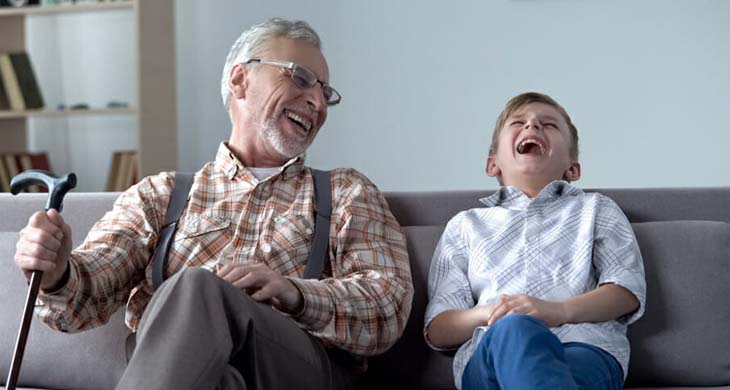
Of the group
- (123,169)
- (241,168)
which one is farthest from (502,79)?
(241,168)

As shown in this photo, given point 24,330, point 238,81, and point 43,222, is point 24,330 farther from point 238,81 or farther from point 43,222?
point 238,81

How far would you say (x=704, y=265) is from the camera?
6.41 feet

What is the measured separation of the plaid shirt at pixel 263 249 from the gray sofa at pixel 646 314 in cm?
13

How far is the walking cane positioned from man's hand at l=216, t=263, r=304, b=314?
28 cm

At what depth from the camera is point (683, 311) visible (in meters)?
1.92

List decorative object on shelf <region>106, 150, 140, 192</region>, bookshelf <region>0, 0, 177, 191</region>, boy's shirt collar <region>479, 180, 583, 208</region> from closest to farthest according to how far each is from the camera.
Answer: boy's shirt collar <region>479, 180, 583, 208</region>
bookshelf <region>0, 0, 177, 191</region>
decorative object on shelf <region>106, 150, 140, 192</region>

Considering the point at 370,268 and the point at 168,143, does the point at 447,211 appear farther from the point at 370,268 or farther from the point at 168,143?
the point at 168,143

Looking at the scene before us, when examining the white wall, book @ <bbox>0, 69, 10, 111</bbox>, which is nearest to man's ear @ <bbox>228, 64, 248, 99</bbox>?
the white wall

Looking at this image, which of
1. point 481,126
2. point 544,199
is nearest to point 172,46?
point 481,126

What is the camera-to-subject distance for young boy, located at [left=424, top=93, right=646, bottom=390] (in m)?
1.72

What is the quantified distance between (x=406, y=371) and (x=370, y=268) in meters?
0.25

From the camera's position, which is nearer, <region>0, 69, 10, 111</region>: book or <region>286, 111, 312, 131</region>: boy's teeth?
<region>286, 111, 312, 131</region>: boy's teeth

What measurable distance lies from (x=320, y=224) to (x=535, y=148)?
474mm

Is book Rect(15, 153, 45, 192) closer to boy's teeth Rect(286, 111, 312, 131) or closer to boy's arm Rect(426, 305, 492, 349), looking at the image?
boy's teeth Rect(286, 111, 312, 131)
